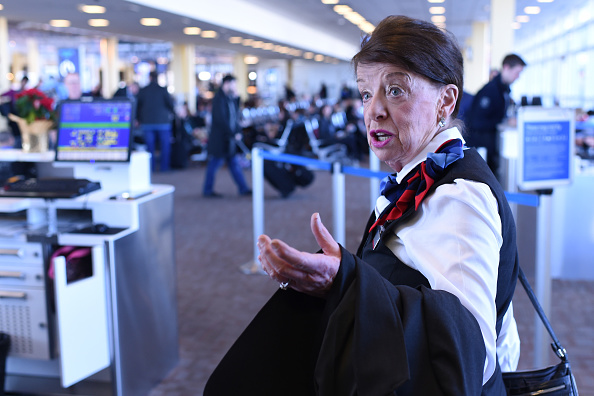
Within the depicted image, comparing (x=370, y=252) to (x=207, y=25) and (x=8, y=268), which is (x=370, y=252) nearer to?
(x=8, y=268)

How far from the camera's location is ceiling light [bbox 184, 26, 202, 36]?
47.0ft

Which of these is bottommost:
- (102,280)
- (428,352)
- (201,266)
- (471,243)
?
(201,266)

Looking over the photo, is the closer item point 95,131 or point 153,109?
point 95,131

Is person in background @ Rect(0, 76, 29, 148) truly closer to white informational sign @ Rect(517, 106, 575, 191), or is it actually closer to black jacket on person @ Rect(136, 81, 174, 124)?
black jacket on person @ Rect(136, 81, 174, 124)

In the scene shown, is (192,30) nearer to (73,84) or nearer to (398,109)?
(73,84)

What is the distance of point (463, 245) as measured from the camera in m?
1.03

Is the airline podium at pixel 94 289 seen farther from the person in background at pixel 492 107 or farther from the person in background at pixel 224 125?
the person in background at pixel 224 125

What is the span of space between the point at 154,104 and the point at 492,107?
627 cm

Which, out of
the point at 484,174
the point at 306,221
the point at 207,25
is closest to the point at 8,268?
the point at 484,174

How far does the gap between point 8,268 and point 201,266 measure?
267 cm

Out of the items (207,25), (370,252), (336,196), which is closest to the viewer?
(370,252)

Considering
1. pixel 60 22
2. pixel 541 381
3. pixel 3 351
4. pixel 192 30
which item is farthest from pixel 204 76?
pixel 541 381

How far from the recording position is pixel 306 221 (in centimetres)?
745

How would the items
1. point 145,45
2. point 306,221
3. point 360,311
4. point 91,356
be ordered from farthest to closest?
point 145,45 < point 306,221 < point 91,356 < point 360,311
